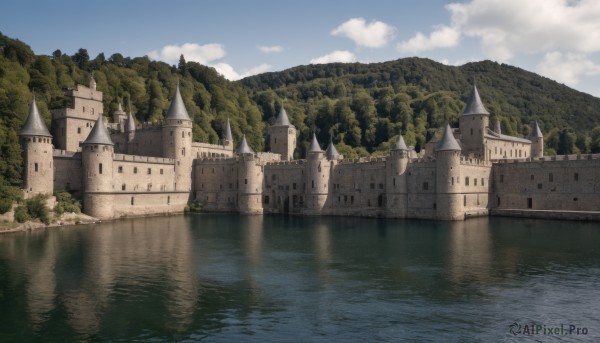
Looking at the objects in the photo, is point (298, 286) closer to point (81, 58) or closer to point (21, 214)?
point (21, 214)

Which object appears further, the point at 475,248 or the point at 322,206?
the point at 322,206

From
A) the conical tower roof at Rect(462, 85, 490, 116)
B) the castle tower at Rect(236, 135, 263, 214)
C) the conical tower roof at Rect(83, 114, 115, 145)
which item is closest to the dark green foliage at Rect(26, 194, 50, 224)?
the conical tower roof at Rect(83, 114, 115, 145)

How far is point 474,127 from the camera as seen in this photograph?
60.3 m

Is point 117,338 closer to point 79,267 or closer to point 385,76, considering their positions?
point 79,267

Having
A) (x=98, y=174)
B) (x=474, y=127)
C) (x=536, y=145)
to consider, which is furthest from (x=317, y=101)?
(x=98, y=174)

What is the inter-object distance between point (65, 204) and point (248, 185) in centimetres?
1876

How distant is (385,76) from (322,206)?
9301 centimetres


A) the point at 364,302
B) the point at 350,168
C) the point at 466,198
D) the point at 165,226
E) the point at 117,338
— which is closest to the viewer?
the point at 117,338

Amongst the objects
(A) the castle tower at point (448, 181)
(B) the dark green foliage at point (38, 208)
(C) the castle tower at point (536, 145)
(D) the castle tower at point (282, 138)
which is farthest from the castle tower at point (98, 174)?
(C) the castle tower at point (536, 145)

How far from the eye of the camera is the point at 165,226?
149ft

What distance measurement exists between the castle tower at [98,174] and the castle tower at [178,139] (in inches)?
379

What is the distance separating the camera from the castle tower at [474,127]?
197 feet

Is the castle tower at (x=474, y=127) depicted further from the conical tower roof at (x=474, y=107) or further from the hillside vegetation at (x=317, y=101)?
the hillside vegetation at (x=317, y=101)

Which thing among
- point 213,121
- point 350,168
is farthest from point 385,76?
point 350,168
